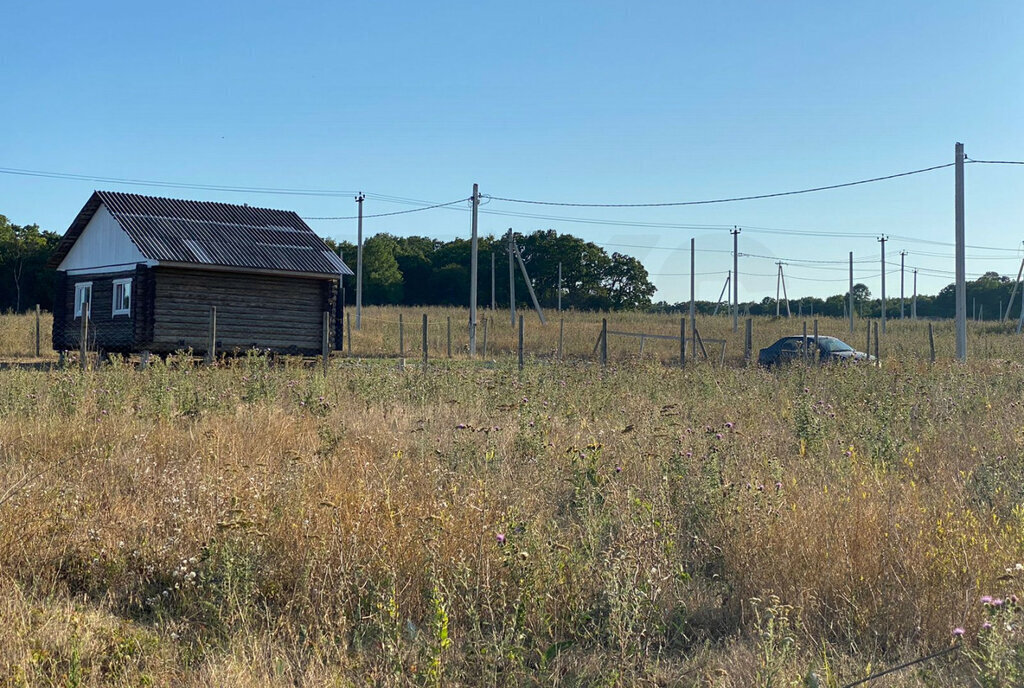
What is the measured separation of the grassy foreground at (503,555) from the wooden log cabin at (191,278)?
1622 centimetres

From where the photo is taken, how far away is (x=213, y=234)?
80.2 ft

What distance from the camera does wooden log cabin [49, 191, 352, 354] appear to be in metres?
23.1

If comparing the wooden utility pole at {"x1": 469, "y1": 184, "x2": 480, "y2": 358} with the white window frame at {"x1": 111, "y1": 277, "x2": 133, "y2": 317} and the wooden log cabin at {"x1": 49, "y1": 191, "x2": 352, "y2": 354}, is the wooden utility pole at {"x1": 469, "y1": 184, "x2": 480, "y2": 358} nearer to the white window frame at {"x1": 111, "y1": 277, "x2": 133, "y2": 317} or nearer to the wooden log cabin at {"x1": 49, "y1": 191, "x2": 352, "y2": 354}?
the wooden log cabin at {"x1": 49, "y1": 191, "x2": 352, "y2": 354}

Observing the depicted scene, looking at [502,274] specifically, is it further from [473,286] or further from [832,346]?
[832,346]

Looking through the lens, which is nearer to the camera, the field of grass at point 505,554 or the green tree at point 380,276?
the field of grass at point 505,554

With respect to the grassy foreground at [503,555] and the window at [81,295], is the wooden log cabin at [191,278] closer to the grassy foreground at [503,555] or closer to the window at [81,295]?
the window at [81,295]

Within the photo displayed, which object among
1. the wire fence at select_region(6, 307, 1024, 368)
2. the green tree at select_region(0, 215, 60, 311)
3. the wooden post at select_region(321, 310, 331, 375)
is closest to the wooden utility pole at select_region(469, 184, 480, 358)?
the wire fence at select_region(6, 307, 1024, 368)

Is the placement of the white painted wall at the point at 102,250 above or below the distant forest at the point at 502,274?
below

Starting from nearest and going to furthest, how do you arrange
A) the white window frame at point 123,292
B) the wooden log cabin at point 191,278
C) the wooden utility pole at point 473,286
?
the wooden log cabin at point 191,278
the white window frame at point 123,292
the wooden utility pole at point 473,286

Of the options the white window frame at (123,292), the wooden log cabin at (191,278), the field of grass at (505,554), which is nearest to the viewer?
the field of grass at (505,554)

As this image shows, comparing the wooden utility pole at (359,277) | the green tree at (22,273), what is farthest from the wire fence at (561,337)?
the green tree at (22,273)

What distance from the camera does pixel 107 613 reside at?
455cm

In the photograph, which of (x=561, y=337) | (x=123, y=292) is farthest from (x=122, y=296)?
(x=561, y=337)

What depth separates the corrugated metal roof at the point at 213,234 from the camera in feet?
76.0
